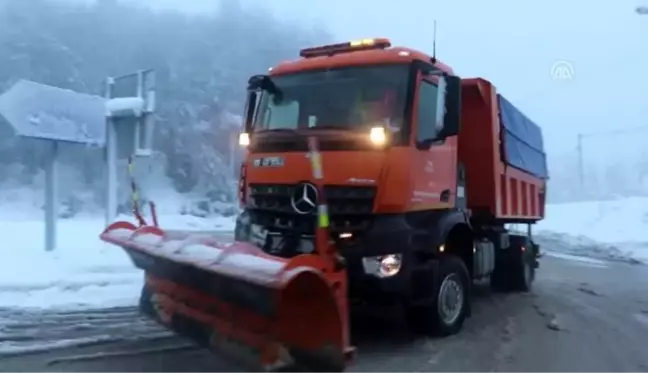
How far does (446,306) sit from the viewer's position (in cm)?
804

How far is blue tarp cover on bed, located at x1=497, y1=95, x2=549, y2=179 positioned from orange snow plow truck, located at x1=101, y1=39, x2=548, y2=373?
142 cm

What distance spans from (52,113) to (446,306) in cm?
940

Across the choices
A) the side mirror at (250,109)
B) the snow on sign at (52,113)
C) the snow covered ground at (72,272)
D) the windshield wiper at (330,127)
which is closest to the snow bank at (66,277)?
the snow covered ground at (72,272)

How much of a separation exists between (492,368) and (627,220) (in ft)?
87.9

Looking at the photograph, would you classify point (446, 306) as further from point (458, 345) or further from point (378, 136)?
point (378, 136)

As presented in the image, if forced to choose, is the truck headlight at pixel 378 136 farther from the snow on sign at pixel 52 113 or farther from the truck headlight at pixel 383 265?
the snow on sign at pixel 52 113

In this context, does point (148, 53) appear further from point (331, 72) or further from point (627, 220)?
point (331, 72)

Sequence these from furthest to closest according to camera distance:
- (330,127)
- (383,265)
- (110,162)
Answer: (110,162) → (330,127) → (383,265)

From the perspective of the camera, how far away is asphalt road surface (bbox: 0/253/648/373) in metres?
6.54

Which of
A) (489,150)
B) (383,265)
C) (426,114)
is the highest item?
(426,114)

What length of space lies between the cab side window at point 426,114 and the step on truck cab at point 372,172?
12 mm

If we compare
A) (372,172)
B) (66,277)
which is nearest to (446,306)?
(372,172)

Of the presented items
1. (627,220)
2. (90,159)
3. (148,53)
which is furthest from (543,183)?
(148,53)

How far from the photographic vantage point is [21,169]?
5200 cm
